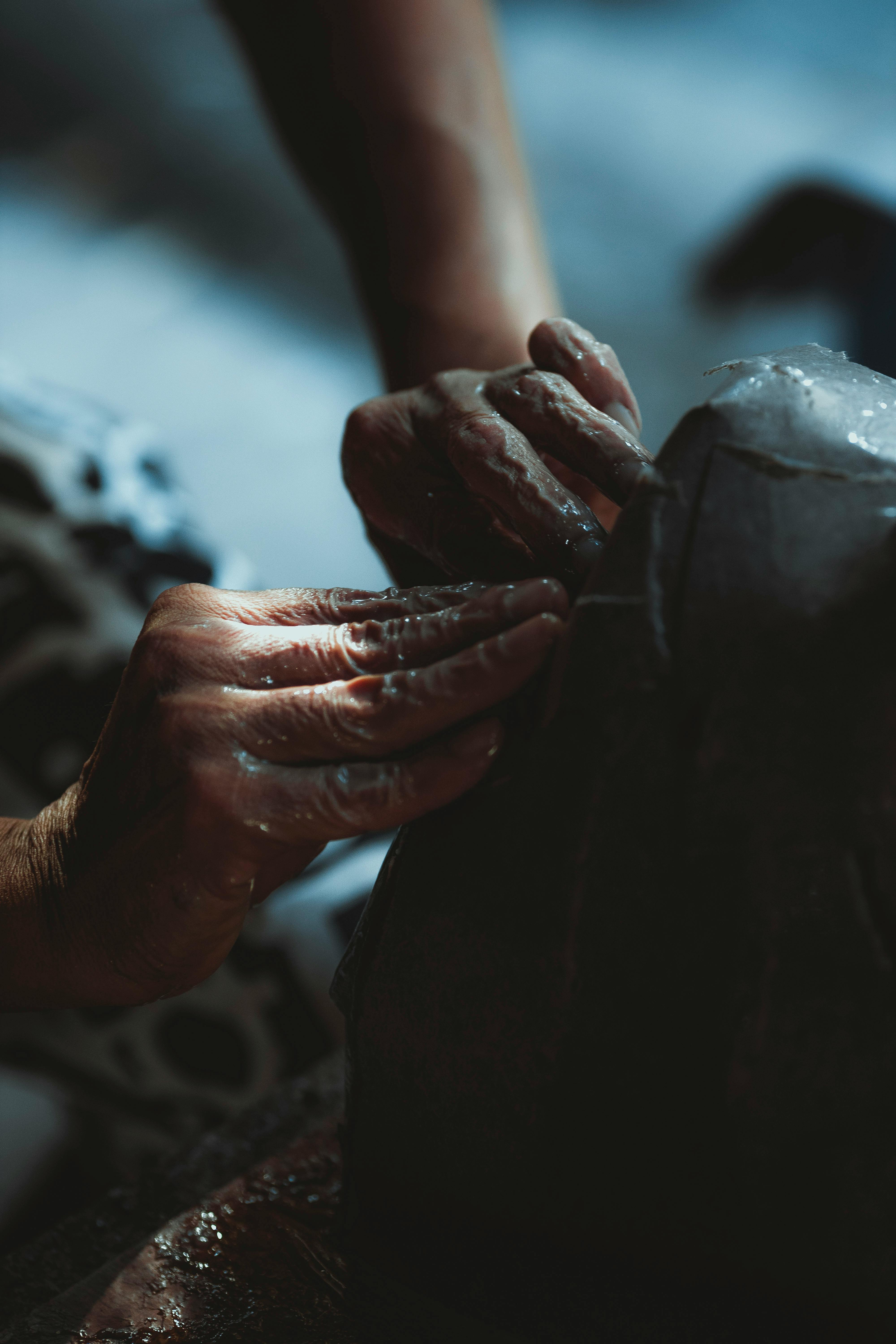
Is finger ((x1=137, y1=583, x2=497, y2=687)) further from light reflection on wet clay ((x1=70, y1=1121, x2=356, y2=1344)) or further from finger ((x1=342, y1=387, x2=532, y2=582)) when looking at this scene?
light reflection on wet clay ((x1=70, y1=1121, x2=356, y2=1344))

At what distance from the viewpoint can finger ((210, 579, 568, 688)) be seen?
2.62ft

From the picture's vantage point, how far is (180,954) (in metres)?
0.85

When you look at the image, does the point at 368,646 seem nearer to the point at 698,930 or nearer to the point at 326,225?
the point at 698,930

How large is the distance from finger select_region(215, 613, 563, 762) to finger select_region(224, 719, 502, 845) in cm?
1

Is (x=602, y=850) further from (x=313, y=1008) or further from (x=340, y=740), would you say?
(x=313, y=1008)

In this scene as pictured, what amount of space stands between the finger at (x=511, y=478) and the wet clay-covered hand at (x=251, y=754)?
0.29ft

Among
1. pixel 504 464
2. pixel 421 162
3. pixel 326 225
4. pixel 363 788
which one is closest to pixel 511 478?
pixel 504 464

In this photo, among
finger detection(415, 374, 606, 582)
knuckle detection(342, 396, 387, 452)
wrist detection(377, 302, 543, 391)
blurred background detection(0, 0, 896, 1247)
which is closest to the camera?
finger detection(415, 374, 606, 582)

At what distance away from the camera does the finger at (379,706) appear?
2.53 feet

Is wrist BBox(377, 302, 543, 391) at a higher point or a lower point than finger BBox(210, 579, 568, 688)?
higher

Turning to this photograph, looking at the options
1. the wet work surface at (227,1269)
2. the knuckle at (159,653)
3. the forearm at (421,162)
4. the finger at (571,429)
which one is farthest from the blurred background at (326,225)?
the knuckle at (159,653)

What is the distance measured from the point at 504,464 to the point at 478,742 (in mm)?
324

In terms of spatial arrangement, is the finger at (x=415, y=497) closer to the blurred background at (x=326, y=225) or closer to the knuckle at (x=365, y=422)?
the knuckle at (x=365, y=422)

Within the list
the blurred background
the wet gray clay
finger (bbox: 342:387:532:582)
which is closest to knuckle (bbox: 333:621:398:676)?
the wet gray clay
